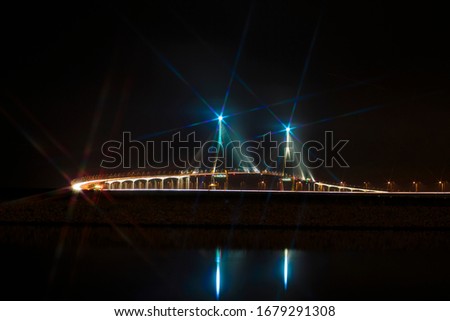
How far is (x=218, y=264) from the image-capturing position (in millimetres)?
16938

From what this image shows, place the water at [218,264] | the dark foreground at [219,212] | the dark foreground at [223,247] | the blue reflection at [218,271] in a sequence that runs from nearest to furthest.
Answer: the water at [218,264], the blue reflection at [218,271], the dark foreground at [223,247], the dark foreground at [219,212]

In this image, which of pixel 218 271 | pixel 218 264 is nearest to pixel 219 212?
pixel 218 264

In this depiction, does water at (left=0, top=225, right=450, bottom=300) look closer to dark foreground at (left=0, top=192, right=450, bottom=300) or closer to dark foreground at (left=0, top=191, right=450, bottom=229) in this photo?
dark foreground at (left=0, top=192, right=450, bottom=300)

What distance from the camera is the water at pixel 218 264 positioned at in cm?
1314

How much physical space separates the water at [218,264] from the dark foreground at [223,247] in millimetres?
34

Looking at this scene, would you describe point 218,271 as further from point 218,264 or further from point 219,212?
point 219,212

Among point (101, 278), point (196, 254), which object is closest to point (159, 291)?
point (101, 278)

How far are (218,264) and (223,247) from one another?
303 cm

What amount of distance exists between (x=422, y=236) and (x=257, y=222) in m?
6.41

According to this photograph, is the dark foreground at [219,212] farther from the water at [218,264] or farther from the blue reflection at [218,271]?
the blue reflection at [218,271]

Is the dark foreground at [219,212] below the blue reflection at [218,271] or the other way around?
the other way around

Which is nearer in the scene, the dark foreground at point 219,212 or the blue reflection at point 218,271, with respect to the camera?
the blue reflection at point 218,271

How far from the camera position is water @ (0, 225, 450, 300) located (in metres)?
13.1

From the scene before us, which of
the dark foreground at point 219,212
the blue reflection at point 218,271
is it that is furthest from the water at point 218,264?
the dark foreground at point 219,212
